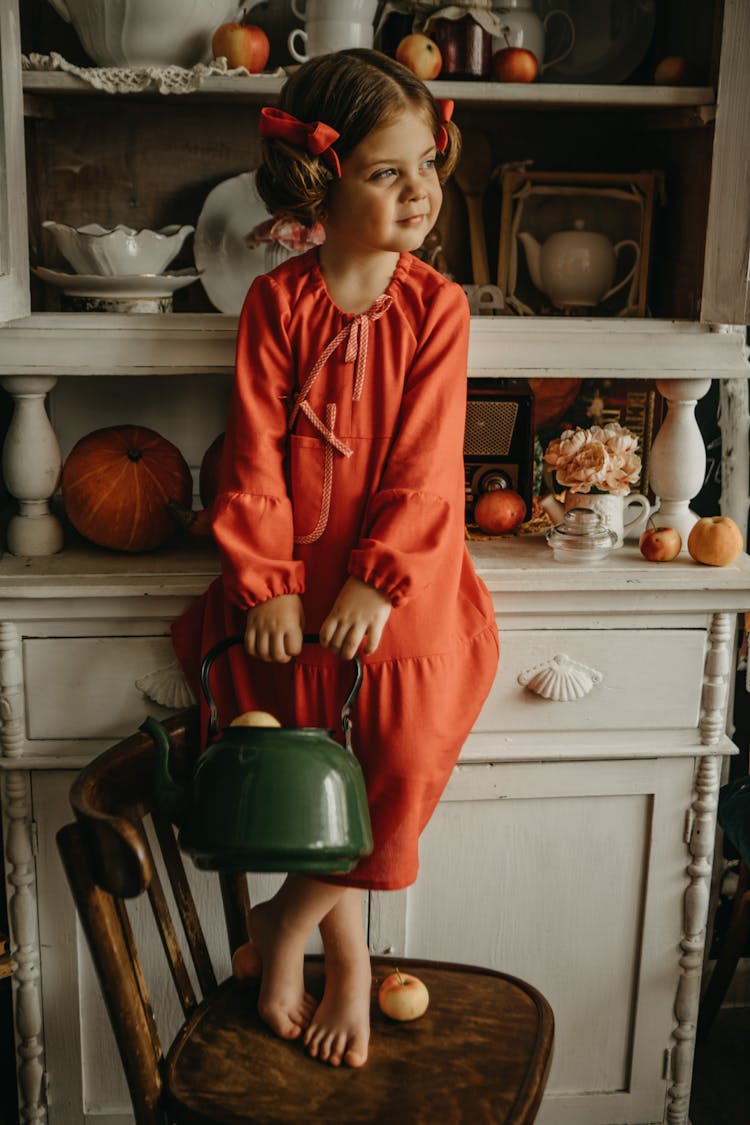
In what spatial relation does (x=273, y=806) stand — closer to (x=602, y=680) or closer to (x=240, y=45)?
(x=602, y=680)

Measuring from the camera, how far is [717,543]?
164 centimetres

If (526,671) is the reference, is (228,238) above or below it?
above

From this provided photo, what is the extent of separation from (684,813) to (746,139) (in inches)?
37.1

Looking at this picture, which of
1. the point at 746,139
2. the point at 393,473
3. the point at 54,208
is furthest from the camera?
the point at 54,208

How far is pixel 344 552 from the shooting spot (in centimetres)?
144

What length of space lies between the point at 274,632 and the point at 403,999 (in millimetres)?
494

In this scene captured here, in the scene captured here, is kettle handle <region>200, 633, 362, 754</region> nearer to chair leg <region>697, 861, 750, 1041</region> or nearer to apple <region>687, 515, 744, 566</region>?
apple <region>687, 515, 744, 566</region>

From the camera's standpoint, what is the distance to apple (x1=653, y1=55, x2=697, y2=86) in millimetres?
1670

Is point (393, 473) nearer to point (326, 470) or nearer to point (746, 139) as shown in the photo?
point (326, 470)

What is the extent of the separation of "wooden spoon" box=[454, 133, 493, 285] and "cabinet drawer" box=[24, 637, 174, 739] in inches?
31.8

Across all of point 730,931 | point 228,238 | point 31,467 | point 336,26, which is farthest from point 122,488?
point 730,931

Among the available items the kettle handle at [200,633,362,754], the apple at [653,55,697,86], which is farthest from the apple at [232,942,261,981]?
the apple at [653,55,697,86]

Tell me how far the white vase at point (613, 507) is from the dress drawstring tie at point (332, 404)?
1.46 feet

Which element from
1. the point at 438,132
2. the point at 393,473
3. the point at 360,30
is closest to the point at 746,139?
the point at 438,132
